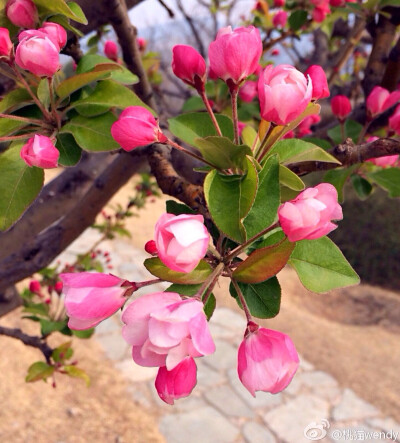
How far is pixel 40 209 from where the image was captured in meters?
1.46

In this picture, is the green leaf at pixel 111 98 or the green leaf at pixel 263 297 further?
the green leaf at pixel 111 98

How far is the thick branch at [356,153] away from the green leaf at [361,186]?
415 millimetres

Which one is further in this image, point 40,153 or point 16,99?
point 16,99

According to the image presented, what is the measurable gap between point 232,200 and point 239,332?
13.8 ft

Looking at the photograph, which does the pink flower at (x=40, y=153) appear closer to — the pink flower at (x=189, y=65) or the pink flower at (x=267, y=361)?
the pink flower at (x=189, y=65)

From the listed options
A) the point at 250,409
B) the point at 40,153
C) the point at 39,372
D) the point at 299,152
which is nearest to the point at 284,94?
the point at 299,152

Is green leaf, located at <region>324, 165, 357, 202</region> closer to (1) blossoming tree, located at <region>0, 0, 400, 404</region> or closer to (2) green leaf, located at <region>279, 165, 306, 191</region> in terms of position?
(1) blossoming tree, located at <region>0, 0, 400, 404</region>

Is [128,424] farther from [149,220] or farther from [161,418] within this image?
[149,220]

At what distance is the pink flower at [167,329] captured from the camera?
0.43 m

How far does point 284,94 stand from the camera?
52 cm

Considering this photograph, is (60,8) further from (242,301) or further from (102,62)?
(242,301)

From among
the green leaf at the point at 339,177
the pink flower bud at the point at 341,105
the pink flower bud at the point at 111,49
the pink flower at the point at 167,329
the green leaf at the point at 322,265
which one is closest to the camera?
the pink flower at the point at 167,329

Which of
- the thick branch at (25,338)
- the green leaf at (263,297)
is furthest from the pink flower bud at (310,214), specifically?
the thick branch at (25,338)

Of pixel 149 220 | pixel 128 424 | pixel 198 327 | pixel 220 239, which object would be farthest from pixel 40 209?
pixel 149 220
